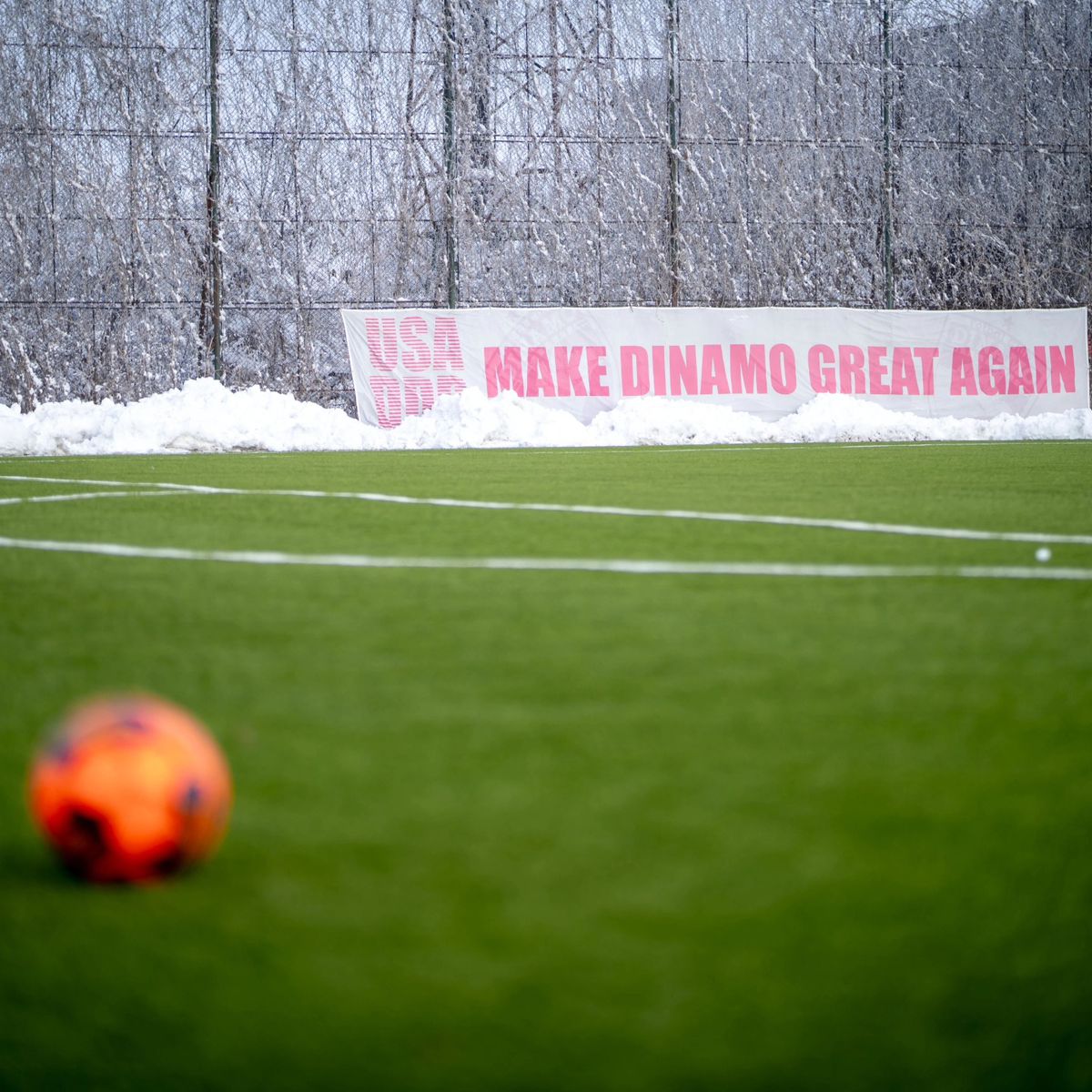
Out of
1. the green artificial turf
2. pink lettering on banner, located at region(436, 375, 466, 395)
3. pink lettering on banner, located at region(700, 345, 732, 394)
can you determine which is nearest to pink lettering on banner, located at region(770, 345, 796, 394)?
pink lettering on banner, located at region(700, 345, 732, 394)

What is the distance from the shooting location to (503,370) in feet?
50.9

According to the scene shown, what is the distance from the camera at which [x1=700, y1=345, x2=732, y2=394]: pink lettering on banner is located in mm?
15914

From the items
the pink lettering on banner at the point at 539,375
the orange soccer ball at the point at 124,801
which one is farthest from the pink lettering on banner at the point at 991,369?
the orange soccer ball at the point at 124,801

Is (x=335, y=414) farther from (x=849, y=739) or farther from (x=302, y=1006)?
(x=302, y=1006)

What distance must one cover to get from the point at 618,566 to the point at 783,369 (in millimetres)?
→ 11801

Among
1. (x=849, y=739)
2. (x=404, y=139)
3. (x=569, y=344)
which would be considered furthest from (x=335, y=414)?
(x=849, y=739)

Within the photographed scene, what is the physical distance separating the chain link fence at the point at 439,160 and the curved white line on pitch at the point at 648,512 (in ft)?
28.8

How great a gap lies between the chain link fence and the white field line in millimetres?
12755

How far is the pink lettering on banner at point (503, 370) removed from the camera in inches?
607

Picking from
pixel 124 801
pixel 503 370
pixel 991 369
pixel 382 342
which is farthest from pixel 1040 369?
pixel 124 801

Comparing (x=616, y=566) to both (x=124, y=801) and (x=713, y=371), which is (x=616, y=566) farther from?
(x=713, y=371)

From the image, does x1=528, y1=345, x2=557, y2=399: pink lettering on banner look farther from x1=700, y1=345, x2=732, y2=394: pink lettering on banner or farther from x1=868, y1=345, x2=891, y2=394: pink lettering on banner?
x1=868, y1=345, x2=891, y2=394: pink lettering on banner

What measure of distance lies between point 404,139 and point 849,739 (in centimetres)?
1596

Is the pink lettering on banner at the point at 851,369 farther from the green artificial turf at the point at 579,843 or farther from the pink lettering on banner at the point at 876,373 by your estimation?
the green artificial turf at the point at 579,843
